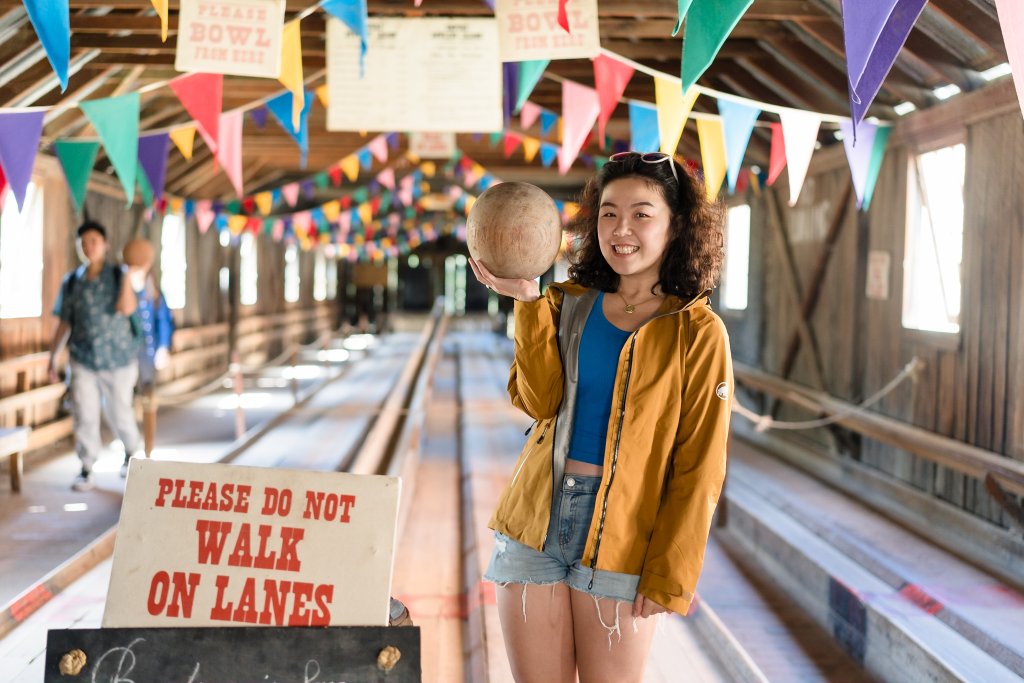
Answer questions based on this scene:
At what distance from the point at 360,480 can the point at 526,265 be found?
0.58 meters

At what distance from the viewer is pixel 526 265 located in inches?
74.9

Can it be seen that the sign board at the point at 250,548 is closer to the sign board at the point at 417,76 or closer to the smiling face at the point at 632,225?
the smiling face at the point at 632,225

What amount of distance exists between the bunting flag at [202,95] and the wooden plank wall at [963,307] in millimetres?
4099

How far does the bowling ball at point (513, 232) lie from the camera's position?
1.89m

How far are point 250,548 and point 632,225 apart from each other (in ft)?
3.43

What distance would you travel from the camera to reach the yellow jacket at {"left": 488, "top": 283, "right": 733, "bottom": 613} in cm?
185

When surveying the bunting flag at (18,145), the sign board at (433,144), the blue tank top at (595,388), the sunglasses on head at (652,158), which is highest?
the sign board at (433,144)

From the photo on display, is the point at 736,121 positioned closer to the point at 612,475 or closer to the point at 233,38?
the point at 233,38

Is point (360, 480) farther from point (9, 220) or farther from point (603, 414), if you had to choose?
point (9, 220)

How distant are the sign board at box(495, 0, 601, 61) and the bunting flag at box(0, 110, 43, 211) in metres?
2.15

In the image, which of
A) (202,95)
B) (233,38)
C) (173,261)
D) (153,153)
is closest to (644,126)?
(202,95)

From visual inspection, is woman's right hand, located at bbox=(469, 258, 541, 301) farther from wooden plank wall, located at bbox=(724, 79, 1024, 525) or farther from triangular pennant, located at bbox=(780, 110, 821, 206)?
wooden plank wall, located at bbox=(724, 79, 1024, 525)

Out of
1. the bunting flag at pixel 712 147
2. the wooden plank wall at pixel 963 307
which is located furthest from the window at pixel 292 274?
the bunting flag at pixel 712 147

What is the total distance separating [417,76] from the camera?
4.97 meters
